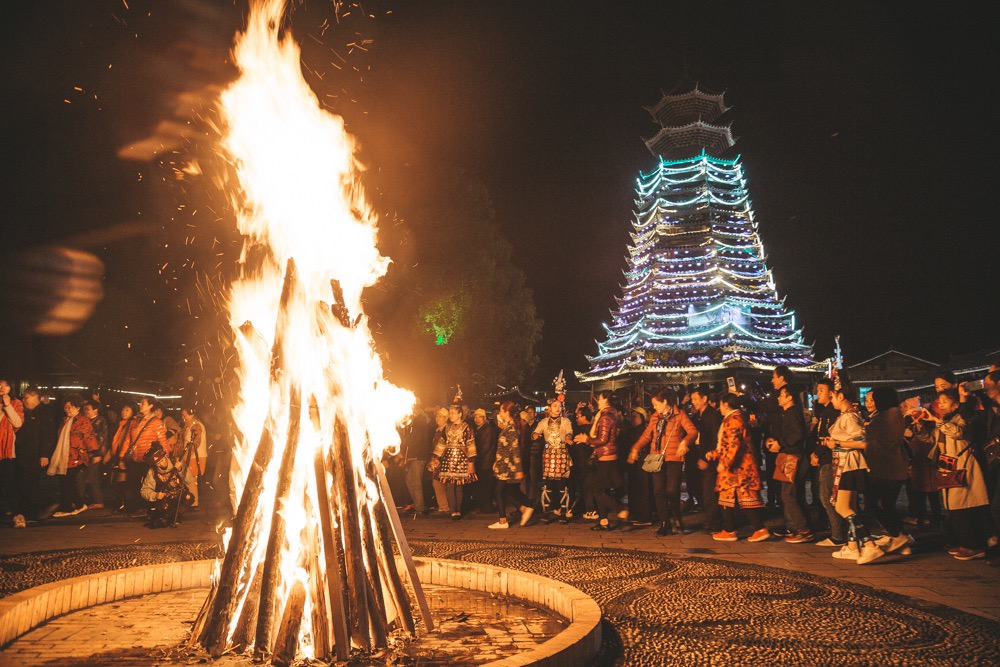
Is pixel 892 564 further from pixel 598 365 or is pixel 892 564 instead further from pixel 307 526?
pixel 598 365

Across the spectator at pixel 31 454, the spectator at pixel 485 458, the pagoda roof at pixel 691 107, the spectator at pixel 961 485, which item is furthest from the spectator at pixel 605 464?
the pagoda roof at pixel 691 107

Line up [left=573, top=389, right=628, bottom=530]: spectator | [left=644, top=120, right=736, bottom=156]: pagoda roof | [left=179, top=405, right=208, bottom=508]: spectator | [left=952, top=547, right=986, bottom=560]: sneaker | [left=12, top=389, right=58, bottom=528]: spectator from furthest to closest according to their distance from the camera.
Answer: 1. [left=644, top=120, right=736, bottom=156]: pagoda roof
2. [left=179, top=405, right=208, bottom=508]: spectator
3. [left=12, top=389, right=58, bottom=528]: spectator
4. [left=573, top=389, right=628, bottom=530]: spectator
5. [left=952, top=547, right=986, bottom=560]: sneaker

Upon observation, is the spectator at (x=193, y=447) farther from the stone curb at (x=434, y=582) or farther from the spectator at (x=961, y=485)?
the spectator at (x=961, y=485)

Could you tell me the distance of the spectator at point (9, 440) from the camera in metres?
9.88

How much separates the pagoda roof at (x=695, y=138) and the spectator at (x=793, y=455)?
46.5 meters

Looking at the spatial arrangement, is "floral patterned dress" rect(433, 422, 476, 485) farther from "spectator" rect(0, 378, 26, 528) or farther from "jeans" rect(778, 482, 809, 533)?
"spectator" rect(0, 378, 26, 528)

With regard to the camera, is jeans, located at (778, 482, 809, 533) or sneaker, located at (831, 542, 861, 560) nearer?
sneaker, located at (831, 542, 861, 560)

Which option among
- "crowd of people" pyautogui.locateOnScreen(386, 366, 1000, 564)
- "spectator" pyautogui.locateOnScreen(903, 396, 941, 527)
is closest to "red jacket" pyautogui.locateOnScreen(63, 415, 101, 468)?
"crowd of people" pyautogui.locateOnScreen(386, 366, 1000, 564)

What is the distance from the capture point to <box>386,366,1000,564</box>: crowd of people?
7.69 m

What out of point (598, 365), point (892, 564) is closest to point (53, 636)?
point (892, 564)

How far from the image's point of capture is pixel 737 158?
168 feet

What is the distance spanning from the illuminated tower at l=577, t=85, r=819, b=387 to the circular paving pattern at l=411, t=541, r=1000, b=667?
1608 inches

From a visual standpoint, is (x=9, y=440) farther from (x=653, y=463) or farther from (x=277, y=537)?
(x=653, y=463)

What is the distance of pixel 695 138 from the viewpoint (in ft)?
171
